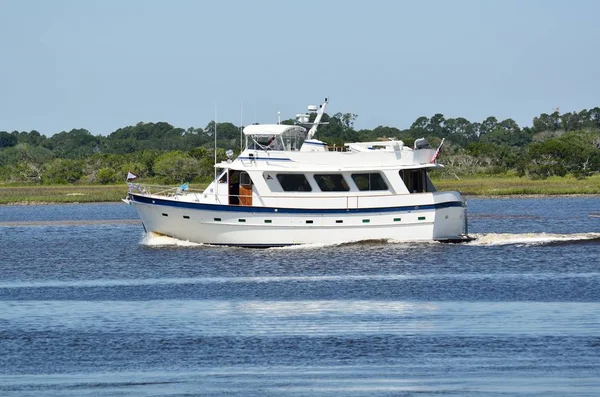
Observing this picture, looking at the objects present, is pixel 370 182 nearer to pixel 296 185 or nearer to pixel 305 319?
pixel 296 185

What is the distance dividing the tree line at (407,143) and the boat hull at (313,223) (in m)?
26.9

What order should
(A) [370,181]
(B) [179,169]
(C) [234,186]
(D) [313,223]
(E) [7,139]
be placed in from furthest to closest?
(E) [7,139], (B) [179,169], (C) [234,186], (A) [370,181], (D) [313,223]

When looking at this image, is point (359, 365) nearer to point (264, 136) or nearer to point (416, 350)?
point (416, 350)

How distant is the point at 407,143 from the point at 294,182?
1958 inches

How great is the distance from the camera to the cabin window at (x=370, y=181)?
41688 mm

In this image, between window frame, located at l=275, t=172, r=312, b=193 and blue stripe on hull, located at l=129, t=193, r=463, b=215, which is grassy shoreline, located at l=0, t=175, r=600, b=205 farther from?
window frame, located at l=275, t=172, r=312, b=193

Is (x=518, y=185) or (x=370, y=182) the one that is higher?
(x=370, y=182)

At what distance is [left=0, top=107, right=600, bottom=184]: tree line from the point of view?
325ft

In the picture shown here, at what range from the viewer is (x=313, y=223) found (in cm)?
4128

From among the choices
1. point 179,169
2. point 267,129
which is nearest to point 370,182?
point 267,129

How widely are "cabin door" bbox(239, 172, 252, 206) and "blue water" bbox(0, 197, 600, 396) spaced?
70.2 inches

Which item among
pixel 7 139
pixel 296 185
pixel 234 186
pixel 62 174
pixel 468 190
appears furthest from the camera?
pixel 7 139

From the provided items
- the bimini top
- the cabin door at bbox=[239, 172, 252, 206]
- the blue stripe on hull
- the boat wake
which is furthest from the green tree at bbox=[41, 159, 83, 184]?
the blue stripe on hull

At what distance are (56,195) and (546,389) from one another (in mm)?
74345
